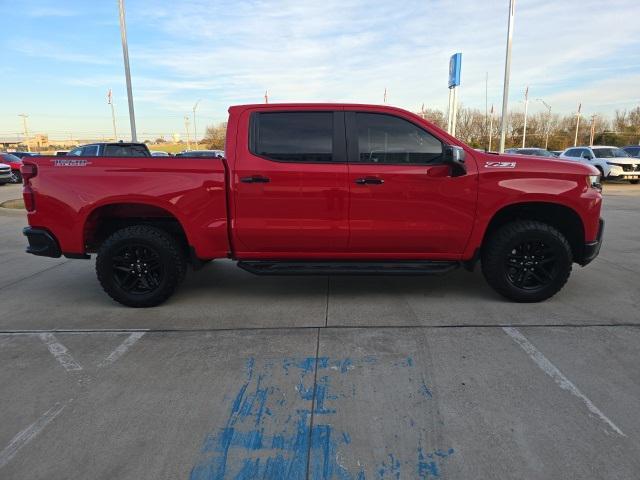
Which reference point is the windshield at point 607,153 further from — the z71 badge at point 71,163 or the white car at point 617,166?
the z71 badge at point 71,163

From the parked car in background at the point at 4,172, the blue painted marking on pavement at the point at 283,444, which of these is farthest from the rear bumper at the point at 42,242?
the parked car in background at the point at 4,172

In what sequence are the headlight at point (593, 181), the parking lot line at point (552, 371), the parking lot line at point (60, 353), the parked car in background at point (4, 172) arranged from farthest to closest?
the parked car in background at point (4, 172)
the headlight at point (593, 181)
the parking lot line at point (60, 353)
the parking lot line at point (552, 371)

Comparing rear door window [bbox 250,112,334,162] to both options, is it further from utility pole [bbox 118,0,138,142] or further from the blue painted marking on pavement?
utility pole [bbox 118,0,138,142]

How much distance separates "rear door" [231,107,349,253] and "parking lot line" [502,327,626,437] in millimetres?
1748

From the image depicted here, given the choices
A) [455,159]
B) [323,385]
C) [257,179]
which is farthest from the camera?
[257,179]

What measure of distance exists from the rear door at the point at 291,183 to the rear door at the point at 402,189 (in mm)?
158

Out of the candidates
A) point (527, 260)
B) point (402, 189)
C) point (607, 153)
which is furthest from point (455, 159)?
point (607, 153)

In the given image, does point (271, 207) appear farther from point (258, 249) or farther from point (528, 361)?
point (528, 361)

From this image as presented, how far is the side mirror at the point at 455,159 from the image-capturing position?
3.96m

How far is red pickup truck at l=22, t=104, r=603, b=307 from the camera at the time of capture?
423 cm

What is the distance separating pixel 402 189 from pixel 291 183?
106cm

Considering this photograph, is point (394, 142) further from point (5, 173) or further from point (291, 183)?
point (5, 173)

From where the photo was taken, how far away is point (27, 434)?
254 centimetres

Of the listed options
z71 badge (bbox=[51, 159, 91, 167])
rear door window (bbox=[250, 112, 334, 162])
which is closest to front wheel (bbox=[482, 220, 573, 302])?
rear door window (bbox=[250, 112, 334, 162])
